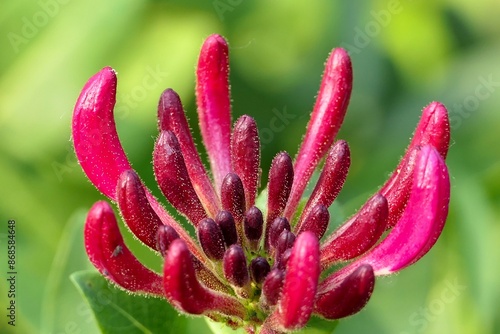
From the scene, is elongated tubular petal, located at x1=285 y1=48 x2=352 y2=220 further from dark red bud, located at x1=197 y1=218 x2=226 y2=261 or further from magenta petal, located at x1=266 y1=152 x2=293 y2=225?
dark red bud, located at x1=197 y1=218 x2=226 y2=261

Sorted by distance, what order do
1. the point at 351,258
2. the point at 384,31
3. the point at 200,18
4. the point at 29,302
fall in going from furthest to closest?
1. the point at 384,31
2. the point at 200,18
3. the point at 29,302
4. the point at 351,258

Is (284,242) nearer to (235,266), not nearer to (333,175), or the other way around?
(235,266)

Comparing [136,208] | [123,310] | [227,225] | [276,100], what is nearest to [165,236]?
[136,208]

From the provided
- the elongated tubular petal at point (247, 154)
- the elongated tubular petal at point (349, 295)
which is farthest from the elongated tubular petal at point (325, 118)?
the elongated tubular petal at point (349, 295)

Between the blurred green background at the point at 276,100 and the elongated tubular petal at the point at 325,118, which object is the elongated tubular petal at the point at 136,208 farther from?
the blurred green background at the point at 276,100

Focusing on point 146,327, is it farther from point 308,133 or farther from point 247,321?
point 308,133

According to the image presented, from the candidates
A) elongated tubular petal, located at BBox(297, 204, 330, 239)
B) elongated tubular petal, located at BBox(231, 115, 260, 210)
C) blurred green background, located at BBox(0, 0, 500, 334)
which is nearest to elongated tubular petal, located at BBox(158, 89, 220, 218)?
elongated tubular petal, located at BBox(231, 115, 260, 210)

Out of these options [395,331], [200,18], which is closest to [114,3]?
[200,18]
